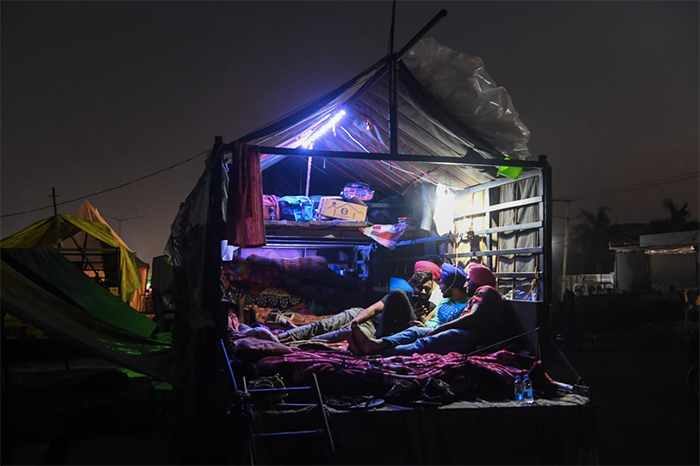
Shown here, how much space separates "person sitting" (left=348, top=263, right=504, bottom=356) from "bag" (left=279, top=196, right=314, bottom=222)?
3445 mm

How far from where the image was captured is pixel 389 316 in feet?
21.6

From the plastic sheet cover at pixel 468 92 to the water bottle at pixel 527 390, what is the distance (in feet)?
8.66

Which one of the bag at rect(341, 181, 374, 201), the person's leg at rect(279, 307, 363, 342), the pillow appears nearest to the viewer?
the pillow

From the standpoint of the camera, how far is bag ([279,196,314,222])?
352 inches

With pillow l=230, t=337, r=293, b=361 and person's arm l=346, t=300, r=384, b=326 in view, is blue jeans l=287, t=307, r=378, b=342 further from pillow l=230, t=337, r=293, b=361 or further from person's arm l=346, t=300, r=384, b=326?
pillow l=230, t=337, r=293, b=361

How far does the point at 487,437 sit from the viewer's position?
4.15m

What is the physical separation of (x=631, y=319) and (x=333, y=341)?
16.0 metres

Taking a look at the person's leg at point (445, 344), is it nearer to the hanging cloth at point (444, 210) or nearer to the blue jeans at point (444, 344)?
the blue jeans at point (444, 344)

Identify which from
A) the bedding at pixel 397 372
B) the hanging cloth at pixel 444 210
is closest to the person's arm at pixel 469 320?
the bedding at pixel 397 372

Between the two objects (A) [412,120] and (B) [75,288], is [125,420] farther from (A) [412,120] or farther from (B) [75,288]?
(A) [412,120]

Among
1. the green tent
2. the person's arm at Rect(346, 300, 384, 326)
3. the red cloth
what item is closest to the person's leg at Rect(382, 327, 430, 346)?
the person's arm at Rect(346, 300, 384, 326)

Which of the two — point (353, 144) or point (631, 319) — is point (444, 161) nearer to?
point (353, 144)

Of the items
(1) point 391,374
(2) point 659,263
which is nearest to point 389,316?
(1) point 391,374

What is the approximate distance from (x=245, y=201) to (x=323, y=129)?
2.09 meters
